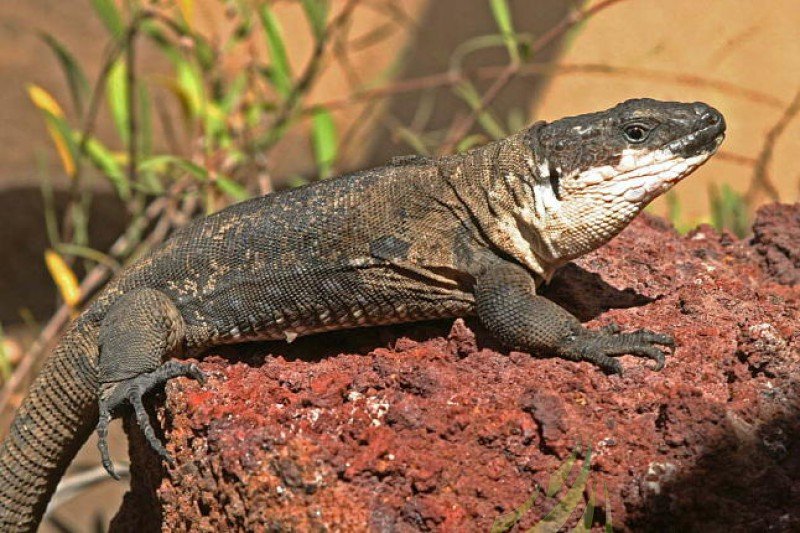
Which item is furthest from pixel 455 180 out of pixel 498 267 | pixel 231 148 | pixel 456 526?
pixel 231 148

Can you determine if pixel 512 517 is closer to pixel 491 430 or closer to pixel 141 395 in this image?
pixel 491 430

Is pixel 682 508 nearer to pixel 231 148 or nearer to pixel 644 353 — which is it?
pixel 644 353

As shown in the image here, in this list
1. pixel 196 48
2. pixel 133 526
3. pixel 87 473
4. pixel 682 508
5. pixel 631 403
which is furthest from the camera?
pixel 196 48

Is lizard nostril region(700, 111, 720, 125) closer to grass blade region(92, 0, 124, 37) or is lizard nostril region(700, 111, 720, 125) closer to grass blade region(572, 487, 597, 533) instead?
grass blade region(572, 487, 597, 533)

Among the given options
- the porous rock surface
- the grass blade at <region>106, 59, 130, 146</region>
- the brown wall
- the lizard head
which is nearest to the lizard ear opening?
the lizard head

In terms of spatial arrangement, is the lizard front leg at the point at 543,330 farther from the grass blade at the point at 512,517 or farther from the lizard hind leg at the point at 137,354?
the lizard hind leg at the point at 137,354

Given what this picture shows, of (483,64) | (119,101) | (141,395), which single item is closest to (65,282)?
(119,101)
